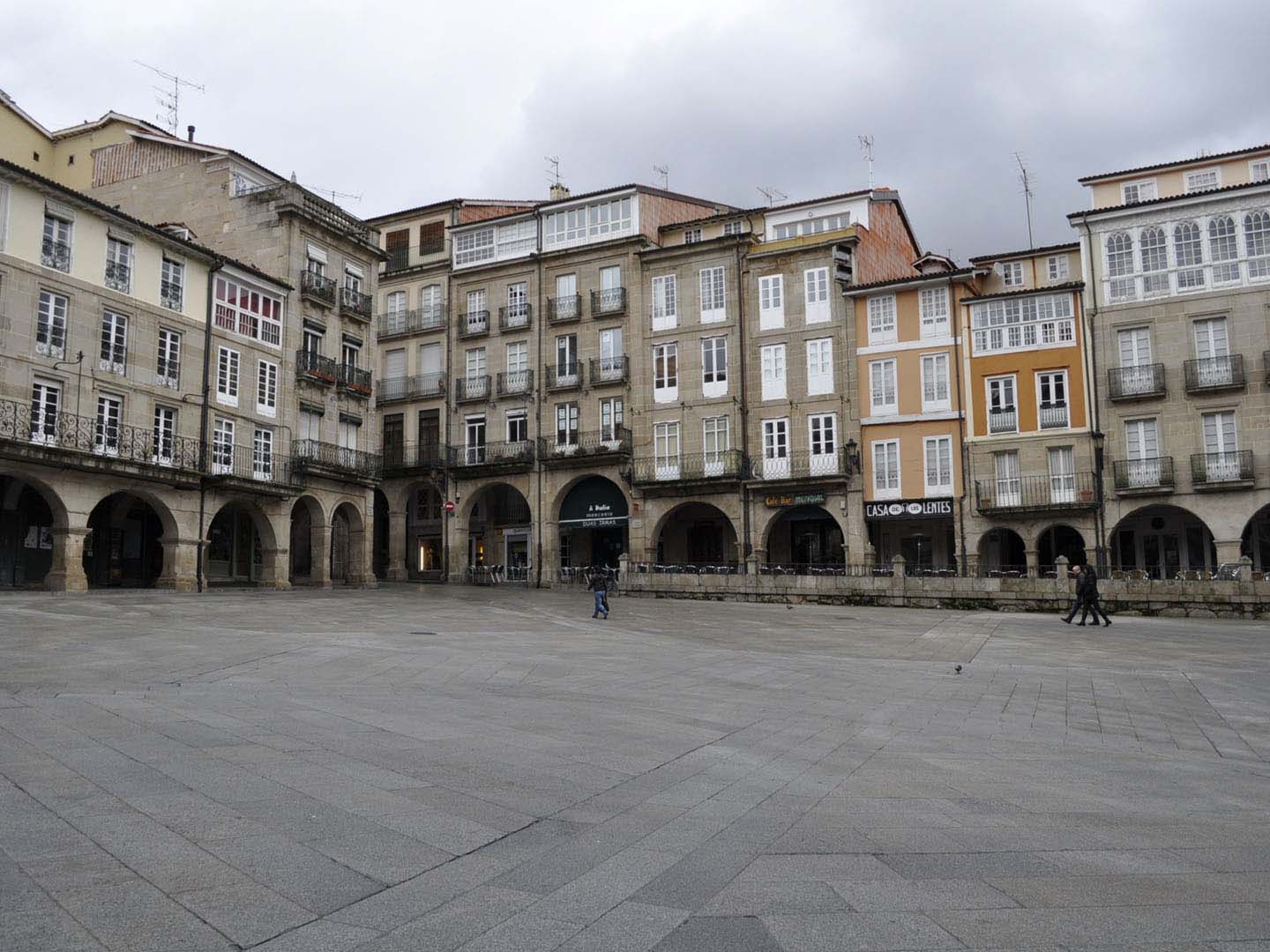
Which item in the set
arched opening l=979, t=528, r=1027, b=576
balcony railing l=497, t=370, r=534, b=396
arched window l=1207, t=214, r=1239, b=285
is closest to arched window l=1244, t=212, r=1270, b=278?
arched window l=1207, t=214, r=1239, b=285

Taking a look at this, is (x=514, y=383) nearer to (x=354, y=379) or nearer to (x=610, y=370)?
(x=610, y=370)

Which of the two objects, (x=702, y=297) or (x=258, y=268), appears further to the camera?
(x=702, y=297)

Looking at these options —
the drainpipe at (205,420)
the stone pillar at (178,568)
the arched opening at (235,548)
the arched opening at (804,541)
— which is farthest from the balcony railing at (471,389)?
the stone pillar at (178,568)

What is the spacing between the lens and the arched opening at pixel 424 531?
52.6 meters

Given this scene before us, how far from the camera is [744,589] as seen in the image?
36.8 metres

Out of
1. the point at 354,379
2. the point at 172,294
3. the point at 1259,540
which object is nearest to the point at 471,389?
the point at 354,379

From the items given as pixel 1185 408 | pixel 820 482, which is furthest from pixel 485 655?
Result: pixel 1185 408

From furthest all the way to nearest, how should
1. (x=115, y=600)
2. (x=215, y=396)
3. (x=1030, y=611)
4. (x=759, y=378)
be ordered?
(x=759, y=378) < (x=215, y=396) < (x=1030, y=611) < (x=115, y=600)

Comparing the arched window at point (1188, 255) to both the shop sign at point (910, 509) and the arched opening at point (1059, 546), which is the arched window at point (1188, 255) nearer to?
the arched opening at point (1059, 546)

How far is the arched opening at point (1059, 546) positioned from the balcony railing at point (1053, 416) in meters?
4.02

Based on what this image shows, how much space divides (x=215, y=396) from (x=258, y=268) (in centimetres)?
658

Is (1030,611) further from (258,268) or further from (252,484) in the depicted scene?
(258,268)

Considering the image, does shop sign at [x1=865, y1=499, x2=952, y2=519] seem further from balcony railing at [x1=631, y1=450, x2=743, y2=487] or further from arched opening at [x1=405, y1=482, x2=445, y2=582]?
arched opening at [x1=405, y1=482, x2=445, y2=582]

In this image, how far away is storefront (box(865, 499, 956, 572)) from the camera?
40844mm
